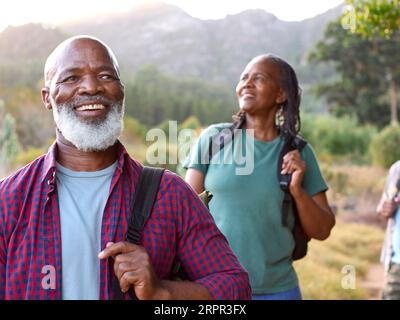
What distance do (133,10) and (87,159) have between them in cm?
2246

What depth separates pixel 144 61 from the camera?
19812 mm

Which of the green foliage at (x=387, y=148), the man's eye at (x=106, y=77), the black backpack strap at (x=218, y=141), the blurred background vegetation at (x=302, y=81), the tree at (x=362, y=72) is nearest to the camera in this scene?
the man's eye at (x=106, y=77)

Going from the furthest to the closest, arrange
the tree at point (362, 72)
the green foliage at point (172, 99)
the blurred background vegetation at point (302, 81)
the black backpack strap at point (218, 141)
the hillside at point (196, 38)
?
the hillside at point (196, 38), the tree at point (362, 72), the green foliage at point (172, 99), the blurred background vegetation at point (302, 81), the black backpack strap at point (218, 141)

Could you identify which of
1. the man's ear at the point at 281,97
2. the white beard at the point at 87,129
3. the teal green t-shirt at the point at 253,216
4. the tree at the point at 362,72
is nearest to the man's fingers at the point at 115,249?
the white beard at the point at 87,129

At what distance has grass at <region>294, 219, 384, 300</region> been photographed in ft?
25.2

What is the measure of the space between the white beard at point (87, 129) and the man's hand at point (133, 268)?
363 millimetres

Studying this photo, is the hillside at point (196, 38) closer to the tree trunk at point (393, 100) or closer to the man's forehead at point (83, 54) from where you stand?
the tree trunk at point (393, 100)

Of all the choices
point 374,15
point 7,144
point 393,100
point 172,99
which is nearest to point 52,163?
point 374,15

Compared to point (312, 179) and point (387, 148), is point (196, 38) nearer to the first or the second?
point (387, 148)

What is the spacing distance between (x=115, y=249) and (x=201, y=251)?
0.98 ft

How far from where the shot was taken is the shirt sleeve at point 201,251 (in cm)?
185

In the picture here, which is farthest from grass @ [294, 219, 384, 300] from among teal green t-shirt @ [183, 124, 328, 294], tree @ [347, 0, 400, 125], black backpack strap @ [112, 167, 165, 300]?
black backpack strap @ [112, 167, 165, 300]

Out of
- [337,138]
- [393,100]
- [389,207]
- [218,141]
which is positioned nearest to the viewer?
[218,141]

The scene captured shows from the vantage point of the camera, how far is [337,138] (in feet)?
47.1
